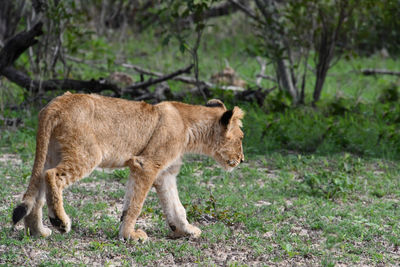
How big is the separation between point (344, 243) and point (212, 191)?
194cm

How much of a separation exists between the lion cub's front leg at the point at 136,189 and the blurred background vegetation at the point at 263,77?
360cm

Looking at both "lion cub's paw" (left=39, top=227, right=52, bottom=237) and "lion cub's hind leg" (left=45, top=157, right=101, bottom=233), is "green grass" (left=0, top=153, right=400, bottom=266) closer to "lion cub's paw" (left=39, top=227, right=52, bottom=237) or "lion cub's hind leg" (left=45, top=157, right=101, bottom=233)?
"lion cub's paw" (left=39, top=227, right=52, bottom=237)

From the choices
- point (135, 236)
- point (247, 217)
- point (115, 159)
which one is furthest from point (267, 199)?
point (115, 159)

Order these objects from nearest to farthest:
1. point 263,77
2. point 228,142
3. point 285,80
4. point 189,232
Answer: point 189,232
point 228,142
point 285,80
point 263,77

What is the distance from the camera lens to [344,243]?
5.28m

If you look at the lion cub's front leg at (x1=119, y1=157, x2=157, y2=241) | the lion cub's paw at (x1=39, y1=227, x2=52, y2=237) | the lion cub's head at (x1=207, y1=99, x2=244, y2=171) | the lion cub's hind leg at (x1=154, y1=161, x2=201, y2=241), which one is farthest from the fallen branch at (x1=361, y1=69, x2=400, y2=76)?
the lion cub's paw at (x1=39, y1=227, x2=52, y2=237)

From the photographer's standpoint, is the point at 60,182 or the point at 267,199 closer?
the point at 60,182

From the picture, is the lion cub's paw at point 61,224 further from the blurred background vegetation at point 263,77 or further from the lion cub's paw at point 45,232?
the blurred background vegetation at point 263,77

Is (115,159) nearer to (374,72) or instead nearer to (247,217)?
(247,217)

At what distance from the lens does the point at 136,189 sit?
494 centimetres

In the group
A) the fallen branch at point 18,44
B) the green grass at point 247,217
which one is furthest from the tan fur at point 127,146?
the fallen branch at point 18,44

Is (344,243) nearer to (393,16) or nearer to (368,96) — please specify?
(368,96)

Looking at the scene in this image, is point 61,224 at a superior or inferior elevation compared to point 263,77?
inferior

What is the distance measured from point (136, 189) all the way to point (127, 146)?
37cm
